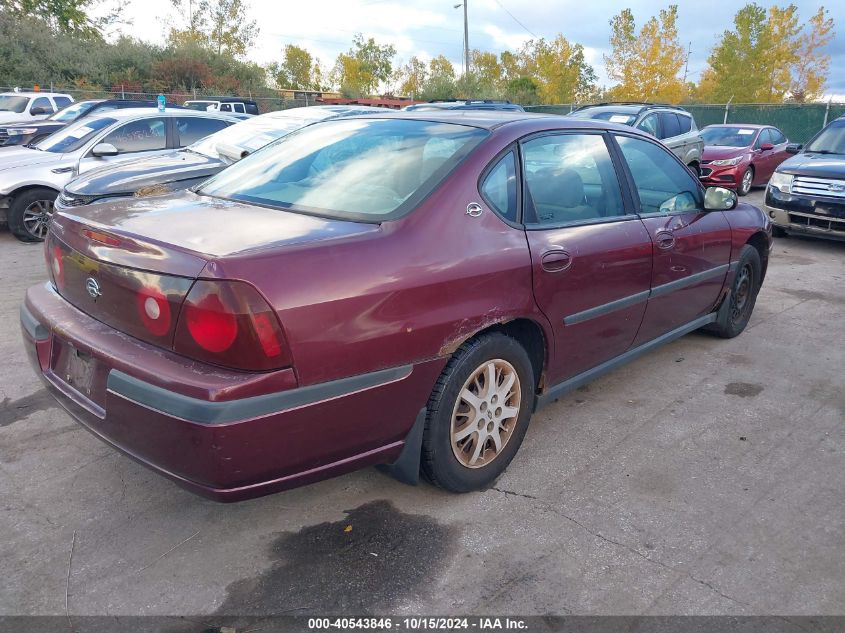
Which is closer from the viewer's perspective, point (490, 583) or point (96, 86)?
point (490, 583)

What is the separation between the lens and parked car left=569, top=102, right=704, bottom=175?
11.2 meters

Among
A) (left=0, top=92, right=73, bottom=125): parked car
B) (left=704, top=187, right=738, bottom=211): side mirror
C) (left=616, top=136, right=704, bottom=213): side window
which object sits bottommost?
(left=704, top=187, right=738, bottom=211): side mirror

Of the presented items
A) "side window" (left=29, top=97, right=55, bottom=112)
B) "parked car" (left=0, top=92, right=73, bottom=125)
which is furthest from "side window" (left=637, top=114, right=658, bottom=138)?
"side window" (left=29, top=97, right=55, bottom=112)

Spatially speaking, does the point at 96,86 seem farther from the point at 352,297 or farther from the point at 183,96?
the point at 352,297

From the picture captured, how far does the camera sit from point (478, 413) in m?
2.91

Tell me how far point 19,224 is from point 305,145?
610 centimetres

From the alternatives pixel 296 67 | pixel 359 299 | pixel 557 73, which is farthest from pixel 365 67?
pixel 359 299

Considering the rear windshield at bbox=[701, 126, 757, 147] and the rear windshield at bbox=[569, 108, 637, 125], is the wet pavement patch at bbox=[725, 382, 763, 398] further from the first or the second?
the rear windshield at bbox=[701, 126, 757, 147]

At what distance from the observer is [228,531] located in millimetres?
2754

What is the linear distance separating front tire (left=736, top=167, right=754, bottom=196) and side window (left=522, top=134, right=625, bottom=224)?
10.7 metres

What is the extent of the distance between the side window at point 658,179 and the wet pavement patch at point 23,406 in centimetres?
348

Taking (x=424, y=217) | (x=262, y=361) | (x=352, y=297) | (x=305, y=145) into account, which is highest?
(x=305, y=145)

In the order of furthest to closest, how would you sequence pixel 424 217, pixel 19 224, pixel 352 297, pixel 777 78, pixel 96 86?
pixel 777 78 < pixel 96 86 < pixel 19 224 < pixel 424 217 < pixel 352 297

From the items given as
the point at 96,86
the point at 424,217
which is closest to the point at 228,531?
the point at 424,217
